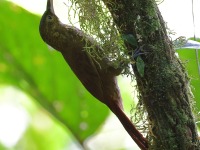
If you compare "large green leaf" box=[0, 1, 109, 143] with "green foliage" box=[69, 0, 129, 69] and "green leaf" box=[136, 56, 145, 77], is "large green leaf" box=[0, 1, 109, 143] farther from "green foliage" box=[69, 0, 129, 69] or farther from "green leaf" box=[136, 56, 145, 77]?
"green leaf" box=[136, 56, 145, 77]

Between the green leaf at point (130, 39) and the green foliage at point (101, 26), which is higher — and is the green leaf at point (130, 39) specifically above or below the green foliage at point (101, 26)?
below

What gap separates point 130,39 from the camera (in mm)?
1129

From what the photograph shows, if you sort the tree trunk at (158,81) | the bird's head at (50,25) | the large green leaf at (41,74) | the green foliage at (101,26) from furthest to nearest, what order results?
1. the large green leaf at (41,74)
2. the bird's head at (50,25)
3. the green foliage at (101,26)
4. the tree trunk at (158,81)

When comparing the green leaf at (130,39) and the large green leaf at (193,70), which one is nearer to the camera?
the green leaf at (130,39)

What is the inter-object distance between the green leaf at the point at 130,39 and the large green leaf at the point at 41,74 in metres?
1.00

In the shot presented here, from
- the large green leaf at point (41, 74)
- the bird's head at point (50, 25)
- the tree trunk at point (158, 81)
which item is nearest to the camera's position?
the tree trunk at point (158, 81)

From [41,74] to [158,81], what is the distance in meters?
1.19

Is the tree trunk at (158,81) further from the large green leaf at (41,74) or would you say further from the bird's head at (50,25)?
the large green leaf at (41,74)

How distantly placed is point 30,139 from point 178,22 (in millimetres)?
1602

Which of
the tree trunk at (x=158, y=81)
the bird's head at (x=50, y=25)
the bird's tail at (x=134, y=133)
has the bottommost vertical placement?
the bird's tail at (x=134, y=133)

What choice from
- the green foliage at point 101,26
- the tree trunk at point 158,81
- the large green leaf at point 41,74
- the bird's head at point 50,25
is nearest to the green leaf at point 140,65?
the tree trunk at point 158,81

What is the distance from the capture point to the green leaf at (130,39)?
1126 millimetres

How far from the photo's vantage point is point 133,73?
3.98ft

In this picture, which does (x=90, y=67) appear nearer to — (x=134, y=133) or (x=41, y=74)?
(x=134, y=133)
